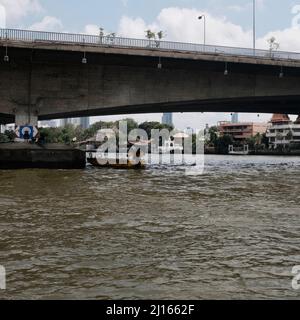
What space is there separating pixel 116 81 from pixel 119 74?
2.26 ft

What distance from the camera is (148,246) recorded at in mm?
8938

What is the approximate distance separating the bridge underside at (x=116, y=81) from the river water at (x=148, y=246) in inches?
676

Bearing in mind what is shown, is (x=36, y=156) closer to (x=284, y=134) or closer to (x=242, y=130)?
(x=284, y=134)

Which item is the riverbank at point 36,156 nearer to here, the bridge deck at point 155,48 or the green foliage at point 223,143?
the bridge deck at point 155,48

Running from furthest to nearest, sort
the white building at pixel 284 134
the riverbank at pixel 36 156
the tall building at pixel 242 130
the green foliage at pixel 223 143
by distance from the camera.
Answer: the tall building at pixel 242 130, the green foliage at pixel 223 143, the white building at pixel 284 134, the riverbank at pixel 36 156

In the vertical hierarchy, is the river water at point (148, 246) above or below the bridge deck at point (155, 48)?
below

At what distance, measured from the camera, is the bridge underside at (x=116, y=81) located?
1267 inches

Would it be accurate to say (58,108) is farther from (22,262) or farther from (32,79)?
(22,262)

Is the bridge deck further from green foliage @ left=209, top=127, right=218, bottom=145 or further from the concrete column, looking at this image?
green foliage @ left=209, top=127, right=218, bottom=145

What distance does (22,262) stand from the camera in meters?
7.71

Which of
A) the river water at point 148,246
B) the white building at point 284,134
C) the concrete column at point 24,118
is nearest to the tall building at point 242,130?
the white building at point 284,134

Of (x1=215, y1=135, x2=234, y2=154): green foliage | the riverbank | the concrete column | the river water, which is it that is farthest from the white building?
the river water

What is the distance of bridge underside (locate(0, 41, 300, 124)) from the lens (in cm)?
3219
